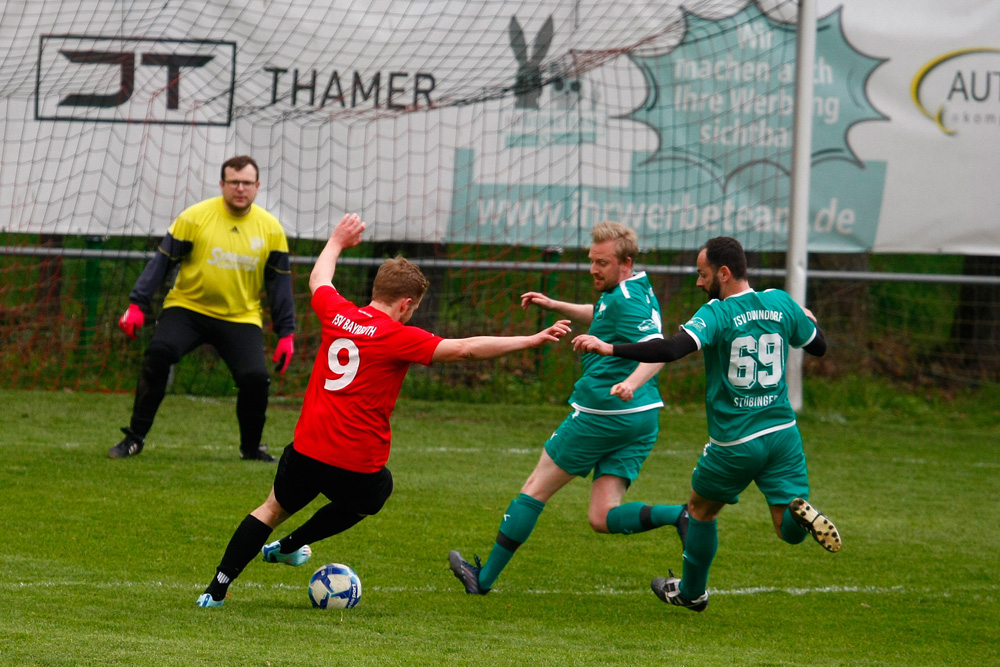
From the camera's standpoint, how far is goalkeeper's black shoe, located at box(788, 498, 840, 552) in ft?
15.1

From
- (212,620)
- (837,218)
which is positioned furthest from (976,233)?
(212,620)

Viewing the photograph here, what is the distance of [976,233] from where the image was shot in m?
11.9

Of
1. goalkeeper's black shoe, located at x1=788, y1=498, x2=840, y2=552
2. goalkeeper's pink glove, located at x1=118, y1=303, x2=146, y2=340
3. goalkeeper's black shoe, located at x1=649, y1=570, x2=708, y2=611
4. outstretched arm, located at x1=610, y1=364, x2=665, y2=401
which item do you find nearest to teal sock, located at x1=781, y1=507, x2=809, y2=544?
goalkeeper's black shoe, located at x1=788, y1=498, x2=840, y2=552

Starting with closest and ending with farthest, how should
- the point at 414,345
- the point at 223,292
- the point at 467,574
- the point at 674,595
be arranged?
1. the point at 414,345
2. the point at 674,595
3. the point at 467,574
4. the point at 223,292

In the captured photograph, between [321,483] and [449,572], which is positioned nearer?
[321,483]

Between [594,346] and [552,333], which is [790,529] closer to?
[594,346]

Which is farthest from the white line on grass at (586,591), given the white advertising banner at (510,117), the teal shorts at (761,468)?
the white advertising banner at (510,117)

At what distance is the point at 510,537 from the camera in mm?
5305

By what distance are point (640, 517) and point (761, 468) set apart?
0.77m

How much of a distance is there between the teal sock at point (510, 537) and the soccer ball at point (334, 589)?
2.24 feet

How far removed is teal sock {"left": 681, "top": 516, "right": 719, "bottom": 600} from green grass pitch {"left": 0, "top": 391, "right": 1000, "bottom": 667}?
14 cm

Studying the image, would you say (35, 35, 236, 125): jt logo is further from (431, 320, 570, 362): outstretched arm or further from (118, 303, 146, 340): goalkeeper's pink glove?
(431, 320, 570, 362): outstretched arm

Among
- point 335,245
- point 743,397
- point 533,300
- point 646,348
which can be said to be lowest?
point 743,397

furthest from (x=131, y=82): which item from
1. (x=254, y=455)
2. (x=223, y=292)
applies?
(x=254, y=455)
